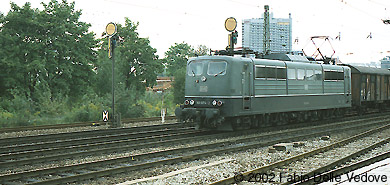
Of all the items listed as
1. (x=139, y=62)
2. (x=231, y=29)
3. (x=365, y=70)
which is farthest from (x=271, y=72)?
(x=139, y=62)

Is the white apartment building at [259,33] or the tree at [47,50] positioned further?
the white apartment building at [259,33]

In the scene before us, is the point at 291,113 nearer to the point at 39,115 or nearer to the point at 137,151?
the point at 137,151

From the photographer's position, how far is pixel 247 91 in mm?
16734

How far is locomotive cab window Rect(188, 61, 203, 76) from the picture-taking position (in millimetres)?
17219

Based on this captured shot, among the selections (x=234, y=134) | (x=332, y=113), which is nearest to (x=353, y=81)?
(x=332, y=113)

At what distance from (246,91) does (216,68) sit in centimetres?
149

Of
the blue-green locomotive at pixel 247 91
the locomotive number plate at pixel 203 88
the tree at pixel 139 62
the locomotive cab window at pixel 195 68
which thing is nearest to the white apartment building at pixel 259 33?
the tree at pixel 139 62

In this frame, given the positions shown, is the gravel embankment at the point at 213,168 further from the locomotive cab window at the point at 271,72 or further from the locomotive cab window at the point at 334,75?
the locomotive cab window at the point at 334,75

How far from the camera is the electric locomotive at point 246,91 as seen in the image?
16.3 meters

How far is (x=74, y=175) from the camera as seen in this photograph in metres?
8.76

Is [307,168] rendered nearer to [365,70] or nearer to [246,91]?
[246,91]

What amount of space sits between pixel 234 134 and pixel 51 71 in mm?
18585

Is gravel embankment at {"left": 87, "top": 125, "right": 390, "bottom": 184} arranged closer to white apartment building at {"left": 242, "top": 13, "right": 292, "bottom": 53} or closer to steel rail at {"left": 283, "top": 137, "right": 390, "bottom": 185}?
steel rail at {"left": 283, "top": 137, "right": 390, "bottom": 185}

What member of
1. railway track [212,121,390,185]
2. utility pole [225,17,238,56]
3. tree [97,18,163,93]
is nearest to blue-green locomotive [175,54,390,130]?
utility pole [225,17,238,56]
